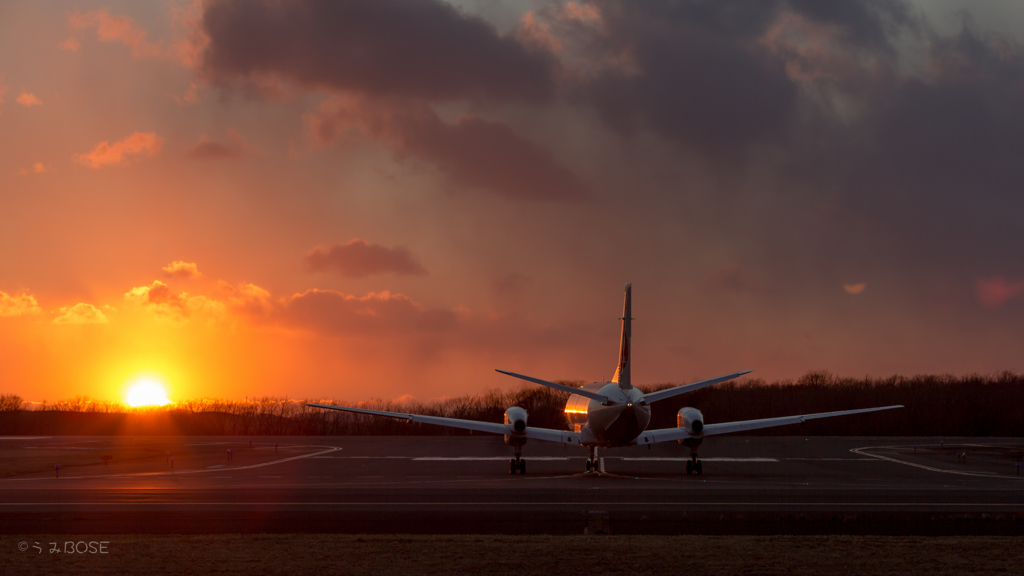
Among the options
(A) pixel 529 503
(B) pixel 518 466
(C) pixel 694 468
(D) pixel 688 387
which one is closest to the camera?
(A) pixel 529 503

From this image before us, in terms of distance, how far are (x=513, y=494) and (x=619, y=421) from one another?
28.3 ft

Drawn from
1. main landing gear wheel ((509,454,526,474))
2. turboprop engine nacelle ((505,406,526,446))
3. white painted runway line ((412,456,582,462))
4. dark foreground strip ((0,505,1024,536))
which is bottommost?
white painted runway line ((412,456,582,462))

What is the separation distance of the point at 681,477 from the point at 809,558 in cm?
2149

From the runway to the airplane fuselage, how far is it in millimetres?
1562

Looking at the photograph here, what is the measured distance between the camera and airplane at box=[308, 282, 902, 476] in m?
31.3

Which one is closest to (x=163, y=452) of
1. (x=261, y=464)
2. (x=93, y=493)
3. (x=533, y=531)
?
(x=261, y=464)

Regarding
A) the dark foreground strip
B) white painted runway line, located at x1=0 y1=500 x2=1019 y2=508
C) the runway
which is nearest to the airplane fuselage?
the runway

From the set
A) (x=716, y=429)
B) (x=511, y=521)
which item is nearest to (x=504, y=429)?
(x=716, y=429)

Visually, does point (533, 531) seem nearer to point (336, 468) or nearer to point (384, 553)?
point (384, 553)

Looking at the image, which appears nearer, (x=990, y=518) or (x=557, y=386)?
(x=990, y=518)

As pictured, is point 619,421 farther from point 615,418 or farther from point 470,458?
point 470,458

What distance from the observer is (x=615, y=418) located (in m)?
31.3

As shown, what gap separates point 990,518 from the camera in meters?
17.3

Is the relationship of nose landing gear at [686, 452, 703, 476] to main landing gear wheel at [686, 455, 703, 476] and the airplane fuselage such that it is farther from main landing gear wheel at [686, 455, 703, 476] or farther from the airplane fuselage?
the airplane fuselage
